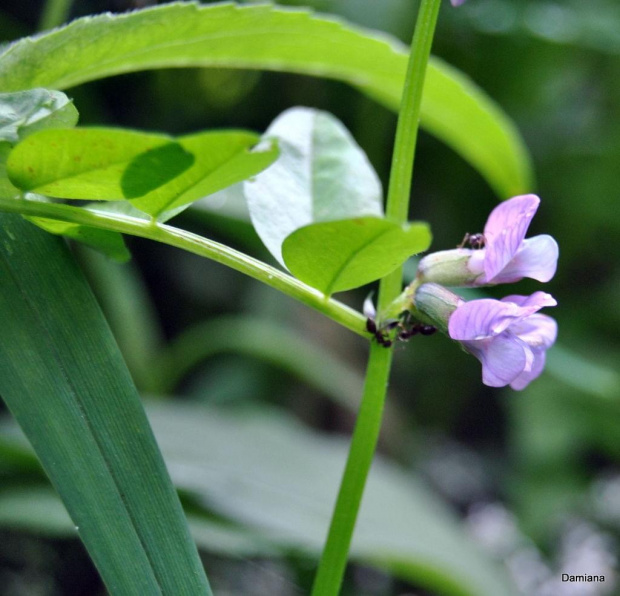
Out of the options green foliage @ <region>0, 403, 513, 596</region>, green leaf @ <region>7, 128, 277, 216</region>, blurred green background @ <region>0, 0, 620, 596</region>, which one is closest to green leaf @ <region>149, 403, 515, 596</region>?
green foliage @ <region>0, 403, 513, 596</region>

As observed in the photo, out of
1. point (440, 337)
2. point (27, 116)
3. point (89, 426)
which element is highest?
point (440, 337)

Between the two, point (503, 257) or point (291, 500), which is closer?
point (503, 257)

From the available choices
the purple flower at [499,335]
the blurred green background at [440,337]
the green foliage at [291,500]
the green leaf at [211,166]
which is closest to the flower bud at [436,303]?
the purple flower at [499,335]

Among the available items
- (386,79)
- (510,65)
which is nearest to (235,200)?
(386,79)

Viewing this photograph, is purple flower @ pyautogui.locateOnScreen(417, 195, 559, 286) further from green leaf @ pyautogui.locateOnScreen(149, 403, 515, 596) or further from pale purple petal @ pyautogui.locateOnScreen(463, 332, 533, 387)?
green leaf @ pyautogui.locateOnScreen(149, 403, 515, 596)

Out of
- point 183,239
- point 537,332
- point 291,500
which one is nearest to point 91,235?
point 183,239

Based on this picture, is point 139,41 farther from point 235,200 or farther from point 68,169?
point 235,200

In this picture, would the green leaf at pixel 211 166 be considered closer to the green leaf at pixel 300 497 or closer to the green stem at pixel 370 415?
the green stem at pixel 370 415

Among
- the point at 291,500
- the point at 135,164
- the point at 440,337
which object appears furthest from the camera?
the point at 440,337

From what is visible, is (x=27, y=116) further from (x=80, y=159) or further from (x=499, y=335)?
(x=499, y=335)
